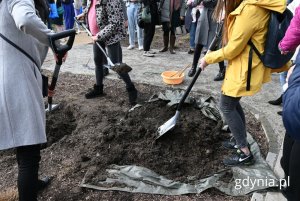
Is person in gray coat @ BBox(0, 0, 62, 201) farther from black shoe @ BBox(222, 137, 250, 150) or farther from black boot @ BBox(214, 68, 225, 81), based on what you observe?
black boot @ BBox(214, 68, 225, 81)

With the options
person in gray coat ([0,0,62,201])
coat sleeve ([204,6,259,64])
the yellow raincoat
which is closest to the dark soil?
person in gray coat ([0,0,62,201])

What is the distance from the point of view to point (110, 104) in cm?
493

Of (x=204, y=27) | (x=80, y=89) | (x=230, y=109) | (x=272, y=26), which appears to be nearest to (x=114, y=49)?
(x=80, y=89)

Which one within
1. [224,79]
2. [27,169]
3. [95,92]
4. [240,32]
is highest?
[240,32]

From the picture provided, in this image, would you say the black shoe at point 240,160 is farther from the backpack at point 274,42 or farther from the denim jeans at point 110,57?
the denim jeans at point 110,57

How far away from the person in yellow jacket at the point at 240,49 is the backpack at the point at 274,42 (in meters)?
0.03

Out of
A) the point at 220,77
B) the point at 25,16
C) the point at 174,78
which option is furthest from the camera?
the point at 220,77

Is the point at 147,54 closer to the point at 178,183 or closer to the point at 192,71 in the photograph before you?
the point at 192,71

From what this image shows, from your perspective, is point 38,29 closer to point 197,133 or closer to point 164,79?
point 197,133

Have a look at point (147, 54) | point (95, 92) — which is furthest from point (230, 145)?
point (147, 54)

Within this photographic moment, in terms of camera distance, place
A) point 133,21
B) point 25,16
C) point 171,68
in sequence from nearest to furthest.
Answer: point 25,16 → point 171,68 → point 133,21

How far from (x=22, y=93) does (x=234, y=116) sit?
1890mm

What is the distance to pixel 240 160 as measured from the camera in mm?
3373

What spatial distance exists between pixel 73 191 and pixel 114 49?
238 cm
